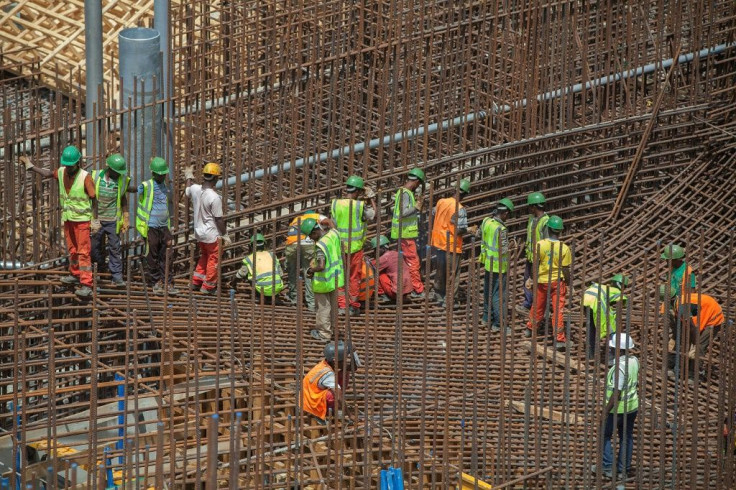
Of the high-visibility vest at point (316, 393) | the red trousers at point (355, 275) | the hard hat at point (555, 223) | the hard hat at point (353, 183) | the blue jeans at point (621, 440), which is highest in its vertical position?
the hard hat at point (353, 183)

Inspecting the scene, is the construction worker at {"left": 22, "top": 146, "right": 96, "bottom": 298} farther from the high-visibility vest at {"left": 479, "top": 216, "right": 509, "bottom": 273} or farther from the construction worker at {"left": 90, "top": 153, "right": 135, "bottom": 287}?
the high-visibility vest at {"left": 479, "top": 216, "right": 509, "bottom": 273}

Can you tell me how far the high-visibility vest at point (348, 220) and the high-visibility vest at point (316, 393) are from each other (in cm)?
358

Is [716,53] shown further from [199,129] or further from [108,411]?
[108,411]

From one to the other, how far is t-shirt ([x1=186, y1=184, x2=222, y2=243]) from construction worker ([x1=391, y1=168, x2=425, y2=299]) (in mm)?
2081

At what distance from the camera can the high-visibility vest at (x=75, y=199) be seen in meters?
17.6

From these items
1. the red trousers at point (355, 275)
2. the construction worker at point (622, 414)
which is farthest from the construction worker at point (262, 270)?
the construction worker at point (622, 414)

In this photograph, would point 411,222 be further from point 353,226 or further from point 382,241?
point 353,226

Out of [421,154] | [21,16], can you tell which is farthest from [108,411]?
[21,16]

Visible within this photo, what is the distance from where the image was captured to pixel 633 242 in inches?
813

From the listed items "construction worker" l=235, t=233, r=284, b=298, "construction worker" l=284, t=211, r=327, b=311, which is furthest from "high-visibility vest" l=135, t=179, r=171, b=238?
"construction worker" l=284, t=211, r=327, b=311

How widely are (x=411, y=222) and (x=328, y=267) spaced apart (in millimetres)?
1643

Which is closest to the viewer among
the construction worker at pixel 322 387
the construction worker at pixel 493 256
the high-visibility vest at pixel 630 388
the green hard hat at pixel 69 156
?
the construction worker at pixel 322 387

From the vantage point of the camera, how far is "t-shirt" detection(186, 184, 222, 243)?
18484mm

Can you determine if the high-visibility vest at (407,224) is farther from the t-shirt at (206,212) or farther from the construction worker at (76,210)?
the construction worker at (76,210)
